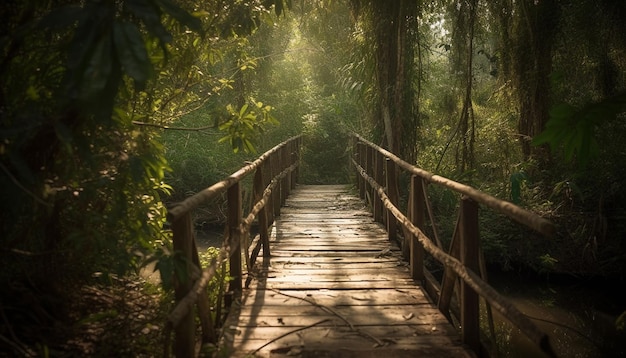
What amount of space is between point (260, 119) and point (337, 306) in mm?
5890

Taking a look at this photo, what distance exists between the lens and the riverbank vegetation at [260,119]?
99.8 inches

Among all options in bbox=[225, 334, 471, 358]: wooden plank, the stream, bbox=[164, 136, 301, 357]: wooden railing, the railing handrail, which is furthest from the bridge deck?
the stream

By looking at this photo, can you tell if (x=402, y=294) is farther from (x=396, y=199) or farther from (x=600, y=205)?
(x=600, y=205)

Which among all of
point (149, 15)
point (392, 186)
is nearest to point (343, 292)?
point (392, 186)

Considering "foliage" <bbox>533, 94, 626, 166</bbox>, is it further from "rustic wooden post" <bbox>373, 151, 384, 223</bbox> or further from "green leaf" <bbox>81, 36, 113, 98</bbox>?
"rustic wooden post" <bbox>373, 151, 384, 223</bbox>

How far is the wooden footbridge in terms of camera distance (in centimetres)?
292

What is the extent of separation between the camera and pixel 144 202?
4.11m

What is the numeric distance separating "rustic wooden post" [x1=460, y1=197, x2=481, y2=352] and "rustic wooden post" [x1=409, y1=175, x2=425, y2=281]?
4.30 ft

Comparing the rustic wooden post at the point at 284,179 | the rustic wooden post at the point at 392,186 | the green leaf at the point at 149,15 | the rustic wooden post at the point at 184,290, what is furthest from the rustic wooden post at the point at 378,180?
the green leaf at the point at 149,15

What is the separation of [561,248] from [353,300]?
5.67 metres

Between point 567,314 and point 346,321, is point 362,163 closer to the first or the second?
point 567,314

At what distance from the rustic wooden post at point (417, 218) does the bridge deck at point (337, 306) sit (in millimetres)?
120

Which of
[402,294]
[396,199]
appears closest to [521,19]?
[396,199]

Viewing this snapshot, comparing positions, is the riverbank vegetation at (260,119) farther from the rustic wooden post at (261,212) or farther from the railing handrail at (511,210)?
the rustic wooden post at (261,212)
